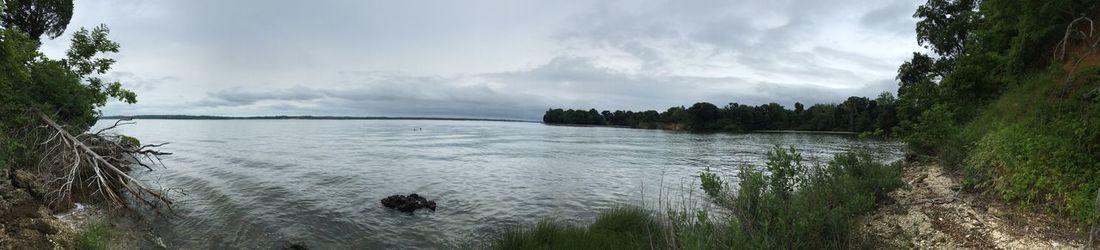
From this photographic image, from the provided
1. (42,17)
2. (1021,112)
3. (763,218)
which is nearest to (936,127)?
(1021,112)

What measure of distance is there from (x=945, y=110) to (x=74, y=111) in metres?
33.4

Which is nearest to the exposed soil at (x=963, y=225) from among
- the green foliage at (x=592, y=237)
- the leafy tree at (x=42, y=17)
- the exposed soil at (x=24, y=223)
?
the green foliage at (x=592, y=237)

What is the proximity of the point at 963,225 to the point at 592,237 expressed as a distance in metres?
7.15

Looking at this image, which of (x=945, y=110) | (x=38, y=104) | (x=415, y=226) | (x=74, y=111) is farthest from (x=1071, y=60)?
(x=74, y=111)

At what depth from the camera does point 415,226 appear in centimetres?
1511

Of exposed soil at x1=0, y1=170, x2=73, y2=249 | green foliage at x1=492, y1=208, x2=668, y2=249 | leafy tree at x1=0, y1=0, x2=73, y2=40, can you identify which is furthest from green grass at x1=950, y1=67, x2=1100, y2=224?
leafy tree at x1=0, y1=0, x2=73, y2=40

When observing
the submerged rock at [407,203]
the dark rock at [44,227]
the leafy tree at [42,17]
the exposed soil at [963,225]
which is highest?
the leafy tree at [42,17]

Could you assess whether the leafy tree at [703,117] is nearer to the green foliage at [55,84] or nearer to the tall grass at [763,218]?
the tall grass at [763,218]

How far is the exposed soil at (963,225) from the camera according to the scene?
26.1ft

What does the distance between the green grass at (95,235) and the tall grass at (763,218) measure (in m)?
8.08

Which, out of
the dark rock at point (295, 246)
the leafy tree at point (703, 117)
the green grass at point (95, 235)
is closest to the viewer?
the green grass at point (95, 235)

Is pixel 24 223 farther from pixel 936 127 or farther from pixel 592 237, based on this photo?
pixel 936 127

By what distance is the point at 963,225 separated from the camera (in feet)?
31.0

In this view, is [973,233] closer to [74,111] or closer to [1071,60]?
[1071,60]
